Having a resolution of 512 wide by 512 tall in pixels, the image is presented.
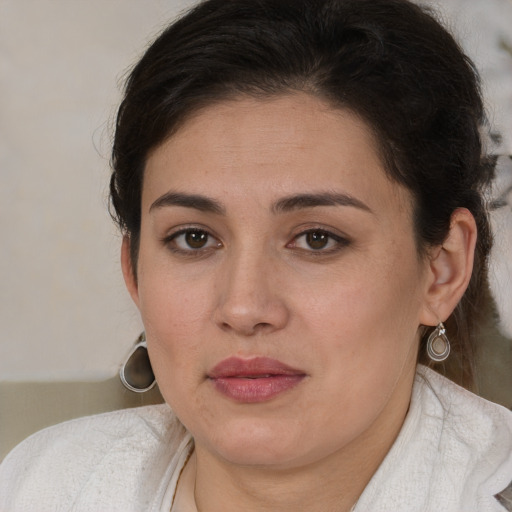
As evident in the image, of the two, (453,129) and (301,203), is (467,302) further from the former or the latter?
(301,203)

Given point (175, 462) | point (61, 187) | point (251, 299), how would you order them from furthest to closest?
point (61, 187) < point (175, 462) < point (251, 299)

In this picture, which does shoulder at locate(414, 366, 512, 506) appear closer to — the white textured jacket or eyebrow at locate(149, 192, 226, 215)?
the white textured jacket

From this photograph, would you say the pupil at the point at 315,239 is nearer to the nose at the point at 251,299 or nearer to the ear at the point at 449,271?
the nose at the point at 251,299

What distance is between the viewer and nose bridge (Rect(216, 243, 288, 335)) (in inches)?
42.3

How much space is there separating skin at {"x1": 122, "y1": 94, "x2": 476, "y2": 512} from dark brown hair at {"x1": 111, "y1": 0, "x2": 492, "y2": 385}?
1.0 inches

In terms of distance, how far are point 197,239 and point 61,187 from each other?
0.63 m

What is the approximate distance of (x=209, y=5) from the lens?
49.5 inches

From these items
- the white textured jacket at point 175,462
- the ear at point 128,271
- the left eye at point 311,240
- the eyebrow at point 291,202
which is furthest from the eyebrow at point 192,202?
the white textured jacket at point 175,462

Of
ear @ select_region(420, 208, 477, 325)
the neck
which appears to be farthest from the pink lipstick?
ear @ select_region(420, 208, 477, 325)

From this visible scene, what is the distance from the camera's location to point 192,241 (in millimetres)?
1199

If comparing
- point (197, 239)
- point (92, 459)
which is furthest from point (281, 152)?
point (92, 459)

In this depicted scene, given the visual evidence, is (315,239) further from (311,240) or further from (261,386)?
(261,386)

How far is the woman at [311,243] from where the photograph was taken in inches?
43.9

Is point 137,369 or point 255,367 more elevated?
point 255,367
